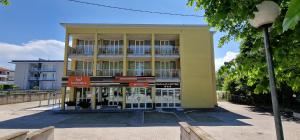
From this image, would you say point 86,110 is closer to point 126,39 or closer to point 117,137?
point 126,39

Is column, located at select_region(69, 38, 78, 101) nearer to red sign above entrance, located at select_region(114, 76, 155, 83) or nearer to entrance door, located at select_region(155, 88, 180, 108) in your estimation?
red sign above entrance, located at select_region(114, 76, 155, 83)

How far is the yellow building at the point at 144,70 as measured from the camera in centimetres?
2030

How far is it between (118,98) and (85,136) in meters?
12.0


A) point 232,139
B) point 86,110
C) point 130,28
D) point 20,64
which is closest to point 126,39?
point 130,28

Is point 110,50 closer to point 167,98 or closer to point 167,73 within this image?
point 167,73

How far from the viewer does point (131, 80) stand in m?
19.6

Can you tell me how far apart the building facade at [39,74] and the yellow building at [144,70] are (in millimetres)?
34148

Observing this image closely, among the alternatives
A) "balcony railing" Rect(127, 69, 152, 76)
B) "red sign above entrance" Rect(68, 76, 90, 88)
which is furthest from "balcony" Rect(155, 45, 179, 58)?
"red sign above entrance" Rect(68, 76, 90, 88)

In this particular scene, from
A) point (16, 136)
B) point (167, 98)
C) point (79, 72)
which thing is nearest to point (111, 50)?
point (79, 72)

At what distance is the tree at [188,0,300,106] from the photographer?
2666 millimetres

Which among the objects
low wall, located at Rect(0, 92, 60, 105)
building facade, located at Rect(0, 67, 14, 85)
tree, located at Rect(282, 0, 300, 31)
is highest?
building facade, located at Rect(0, 67, 14, 85)

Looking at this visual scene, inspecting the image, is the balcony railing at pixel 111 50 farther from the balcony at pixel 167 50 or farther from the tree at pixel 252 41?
the tree at pixel 252 41

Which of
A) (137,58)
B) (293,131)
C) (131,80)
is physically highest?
(137,58)

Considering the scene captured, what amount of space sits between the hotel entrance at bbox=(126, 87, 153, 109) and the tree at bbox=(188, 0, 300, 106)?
17430mm
